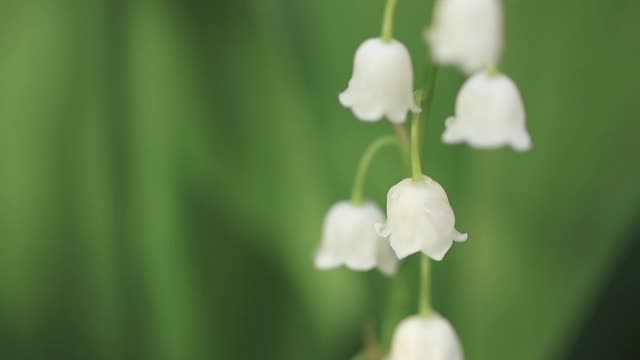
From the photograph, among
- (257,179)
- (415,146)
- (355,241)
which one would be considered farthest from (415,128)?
(257,179)

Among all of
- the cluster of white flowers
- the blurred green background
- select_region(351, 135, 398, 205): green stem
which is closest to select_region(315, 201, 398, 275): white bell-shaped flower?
select_region(351, 135, 398, 205): green stem

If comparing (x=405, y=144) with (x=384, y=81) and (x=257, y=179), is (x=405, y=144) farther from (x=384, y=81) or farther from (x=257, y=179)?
(x=257, y=179)

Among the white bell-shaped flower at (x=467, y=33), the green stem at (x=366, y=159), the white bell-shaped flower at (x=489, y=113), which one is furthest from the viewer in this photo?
the green stem at (x=366, y=159)

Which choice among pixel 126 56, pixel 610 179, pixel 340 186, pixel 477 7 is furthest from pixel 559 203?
pixel 477 7

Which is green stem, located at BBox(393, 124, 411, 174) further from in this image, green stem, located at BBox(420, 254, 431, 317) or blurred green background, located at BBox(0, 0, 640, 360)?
blurred green background, located at BBox(0, 0, 640, 360)

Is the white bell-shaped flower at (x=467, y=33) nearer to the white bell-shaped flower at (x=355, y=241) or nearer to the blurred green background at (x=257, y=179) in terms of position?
the white bell-shaped flower at (x=355, y=241)

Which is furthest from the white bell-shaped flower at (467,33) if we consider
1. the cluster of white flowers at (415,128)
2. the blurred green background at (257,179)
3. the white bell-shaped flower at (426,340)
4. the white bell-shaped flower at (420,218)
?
the blurred green background at (257,179)
